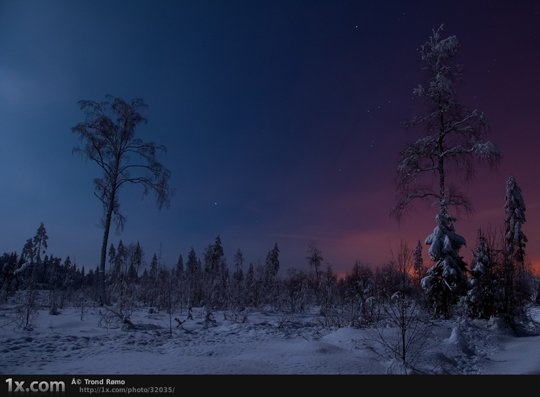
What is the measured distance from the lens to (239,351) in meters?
8.09

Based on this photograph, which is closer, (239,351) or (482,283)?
(239,351)

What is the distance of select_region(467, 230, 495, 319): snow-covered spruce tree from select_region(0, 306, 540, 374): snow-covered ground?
1011 mm

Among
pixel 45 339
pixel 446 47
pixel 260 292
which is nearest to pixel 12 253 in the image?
pixel 260 292

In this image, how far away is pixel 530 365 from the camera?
7172 mm

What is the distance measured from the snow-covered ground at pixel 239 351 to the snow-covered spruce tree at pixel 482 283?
1.01 metres

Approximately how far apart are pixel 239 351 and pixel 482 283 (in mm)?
9672

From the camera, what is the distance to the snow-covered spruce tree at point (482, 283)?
1252 cm

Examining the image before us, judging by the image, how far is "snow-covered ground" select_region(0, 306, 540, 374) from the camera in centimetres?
648
